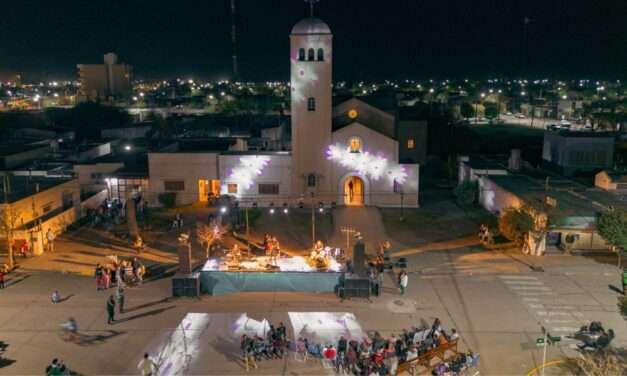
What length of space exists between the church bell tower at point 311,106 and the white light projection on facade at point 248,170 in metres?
2.25

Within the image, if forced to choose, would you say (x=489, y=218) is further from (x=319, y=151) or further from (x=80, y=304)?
(x=80, y=304)

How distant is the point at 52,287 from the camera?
23359mm

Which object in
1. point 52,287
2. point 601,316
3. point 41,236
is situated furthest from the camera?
point 41,236

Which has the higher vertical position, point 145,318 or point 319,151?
point 319,151

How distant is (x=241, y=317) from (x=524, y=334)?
9.95 m

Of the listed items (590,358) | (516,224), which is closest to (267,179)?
(516,224)

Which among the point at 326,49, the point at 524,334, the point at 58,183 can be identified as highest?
the point at 326,49

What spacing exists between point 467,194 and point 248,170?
1509 cm

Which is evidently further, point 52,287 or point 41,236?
point 41,236

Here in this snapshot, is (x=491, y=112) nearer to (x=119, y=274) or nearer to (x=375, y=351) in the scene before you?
(x=119, y=274)

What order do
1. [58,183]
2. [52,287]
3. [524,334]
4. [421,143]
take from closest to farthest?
[524,334] → [52,287] → [58,183] → [421,143]

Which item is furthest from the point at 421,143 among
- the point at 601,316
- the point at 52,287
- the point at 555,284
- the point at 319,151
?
the point at 52,287

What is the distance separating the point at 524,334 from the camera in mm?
19000

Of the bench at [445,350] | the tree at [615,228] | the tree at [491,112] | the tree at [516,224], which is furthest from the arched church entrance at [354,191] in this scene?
the tree at [491,112]
